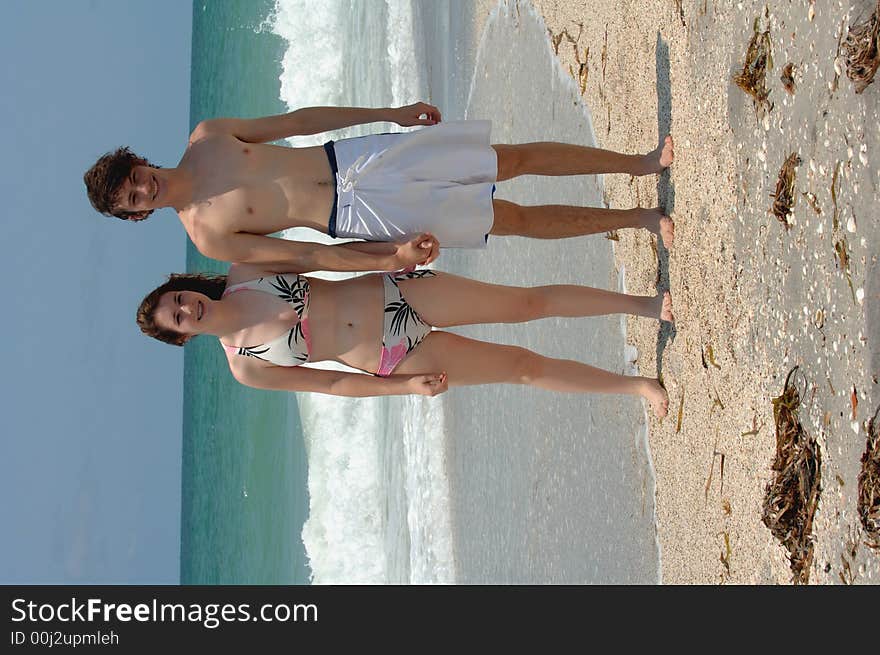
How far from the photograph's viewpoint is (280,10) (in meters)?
17.7

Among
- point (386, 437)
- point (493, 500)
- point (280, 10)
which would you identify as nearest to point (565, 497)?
point (493, 500)

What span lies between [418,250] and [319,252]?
37 centimetres

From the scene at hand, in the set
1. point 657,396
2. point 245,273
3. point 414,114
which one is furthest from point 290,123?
point 657,396

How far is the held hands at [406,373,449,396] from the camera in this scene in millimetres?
3352

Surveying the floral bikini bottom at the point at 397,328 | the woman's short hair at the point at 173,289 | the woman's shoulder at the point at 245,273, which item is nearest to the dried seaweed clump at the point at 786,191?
the floral bikini bottom at the point at 397,328

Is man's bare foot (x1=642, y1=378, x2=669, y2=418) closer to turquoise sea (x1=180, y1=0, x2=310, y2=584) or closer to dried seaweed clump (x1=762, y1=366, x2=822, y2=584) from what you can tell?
dried seaweed clump (x1=762, y1=366, x2=822, y2=584)

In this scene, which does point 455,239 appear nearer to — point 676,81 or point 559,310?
point 559,310

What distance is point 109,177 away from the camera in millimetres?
3129

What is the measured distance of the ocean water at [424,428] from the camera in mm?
4711

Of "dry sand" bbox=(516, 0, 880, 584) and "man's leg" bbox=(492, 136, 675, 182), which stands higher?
"man's leg" bbox=(492, 136, 675, 182)

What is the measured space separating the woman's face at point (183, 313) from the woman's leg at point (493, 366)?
0.76 meters

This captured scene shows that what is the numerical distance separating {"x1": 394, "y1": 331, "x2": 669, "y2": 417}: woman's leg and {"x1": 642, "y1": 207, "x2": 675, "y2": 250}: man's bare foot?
2.12 feet

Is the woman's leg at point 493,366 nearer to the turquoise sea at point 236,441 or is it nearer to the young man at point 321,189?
the young man at point 321,189

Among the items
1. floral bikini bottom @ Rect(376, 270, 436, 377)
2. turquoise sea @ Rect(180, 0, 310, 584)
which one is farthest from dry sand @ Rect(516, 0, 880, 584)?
turquoise sea @ Rect(180, 0, 310, 584)
